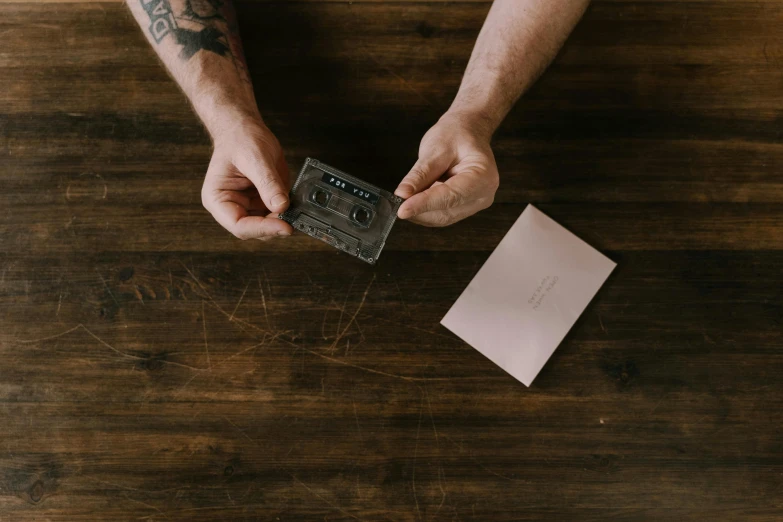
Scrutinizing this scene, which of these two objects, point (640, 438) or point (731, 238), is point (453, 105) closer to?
point (731, 238)

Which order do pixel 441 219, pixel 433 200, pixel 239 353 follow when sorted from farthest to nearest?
1. pixel 239 353
2. pixel 441 219
3. pixel 433 200

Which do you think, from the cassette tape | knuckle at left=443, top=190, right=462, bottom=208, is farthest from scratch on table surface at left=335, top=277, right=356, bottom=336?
knuckle at left=443, top=190, right=462, bottom=208

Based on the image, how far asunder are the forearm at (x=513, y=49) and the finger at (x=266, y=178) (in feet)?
1.38

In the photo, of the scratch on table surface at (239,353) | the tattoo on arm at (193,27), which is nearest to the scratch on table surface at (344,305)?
Result: the scratch on table surface at (239,353)

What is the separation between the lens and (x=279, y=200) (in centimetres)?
86

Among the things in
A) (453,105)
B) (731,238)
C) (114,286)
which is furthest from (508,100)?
(114,286)

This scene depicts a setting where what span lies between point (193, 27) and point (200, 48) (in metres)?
0.06

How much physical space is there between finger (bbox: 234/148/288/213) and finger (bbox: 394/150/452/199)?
21cm

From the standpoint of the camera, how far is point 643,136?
115 cm

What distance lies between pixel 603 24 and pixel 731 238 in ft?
1.98

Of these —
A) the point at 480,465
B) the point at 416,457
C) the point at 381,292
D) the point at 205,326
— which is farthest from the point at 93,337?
the point at 480,465

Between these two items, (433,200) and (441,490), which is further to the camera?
(441,490)

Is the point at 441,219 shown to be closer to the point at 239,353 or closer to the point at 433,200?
the point at 433,200

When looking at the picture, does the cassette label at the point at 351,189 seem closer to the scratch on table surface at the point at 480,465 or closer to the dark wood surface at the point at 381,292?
the dark wood surface at the point at 381,292
